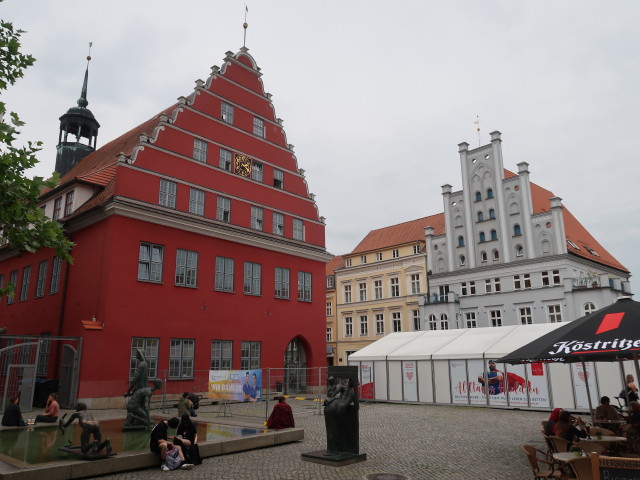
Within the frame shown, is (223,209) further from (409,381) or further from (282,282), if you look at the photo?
(409,381)

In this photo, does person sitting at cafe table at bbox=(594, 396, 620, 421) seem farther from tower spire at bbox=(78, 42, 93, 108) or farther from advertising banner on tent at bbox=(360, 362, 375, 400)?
tower spire at bbox=(78, 42, 93, 108)

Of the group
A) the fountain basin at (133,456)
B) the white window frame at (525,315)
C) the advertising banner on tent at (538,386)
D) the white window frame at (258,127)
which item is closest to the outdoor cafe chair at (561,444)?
the fountain basin at (133,456)

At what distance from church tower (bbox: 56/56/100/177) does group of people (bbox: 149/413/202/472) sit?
3215 centimetres

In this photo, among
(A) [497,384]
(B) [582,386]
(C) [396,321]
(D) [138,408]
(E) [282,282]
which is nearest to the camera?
(D) [138,408]

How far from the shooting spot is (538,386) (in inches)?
819

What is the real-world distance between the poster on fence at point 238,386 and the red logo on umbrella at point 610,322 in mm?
13419

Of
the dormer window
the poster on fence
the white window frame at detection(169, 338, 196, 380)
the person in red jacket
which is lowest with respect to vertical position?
the person in red jacket

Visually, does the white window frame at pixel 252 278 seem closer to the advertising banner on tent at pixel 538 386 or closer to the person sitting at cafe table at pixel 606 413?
the advertising banner on tent at pixel 538 386

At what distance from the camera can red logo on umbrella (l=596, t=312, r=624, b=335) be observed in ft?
28.6

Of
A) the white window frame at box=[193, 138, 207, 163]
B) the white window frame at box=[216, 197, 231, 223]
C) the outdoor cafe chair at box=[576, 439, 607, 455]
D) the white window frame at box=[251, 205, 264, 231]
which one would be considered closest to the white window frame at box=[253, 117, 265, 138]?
the white window frame at box=[193, 138, 207, 163]

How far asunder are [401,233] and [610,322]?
139 feet

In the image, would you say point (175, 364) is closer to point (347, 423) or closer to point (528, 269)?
point (347, 423)

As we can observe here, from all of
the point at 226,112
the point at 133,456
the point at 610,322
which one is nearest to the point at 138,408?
the point at 133,456

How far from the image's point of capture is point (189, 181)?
84.7ft
